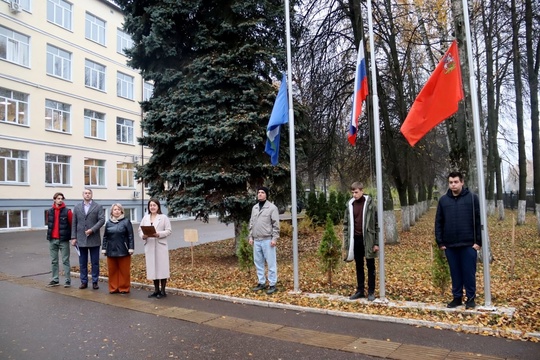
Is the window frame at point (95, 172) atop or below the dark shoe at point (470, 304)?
atop

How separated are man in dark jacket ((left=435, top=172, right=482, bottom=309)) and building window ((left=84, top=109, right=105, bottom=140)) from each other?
29.0m

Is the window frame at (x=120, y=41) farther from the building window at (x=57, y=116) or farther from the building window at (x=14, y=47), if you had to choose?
the building window at (x=14, y=47)

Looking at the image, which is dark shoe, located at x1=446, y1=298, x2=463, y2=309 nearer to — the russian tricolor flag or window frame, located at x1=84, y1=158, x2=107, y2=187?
the russian tricolor flag

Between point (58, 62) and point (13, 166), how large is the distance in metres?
7.87

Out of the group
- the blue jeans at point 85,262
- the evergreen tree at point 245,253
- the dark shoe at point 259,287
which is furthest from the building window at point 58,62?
the dark shoe at point 259,287

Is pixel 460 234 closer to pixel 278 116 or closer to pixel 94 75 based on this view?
pixel 278 116

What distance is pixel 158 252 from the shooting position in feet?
26.7

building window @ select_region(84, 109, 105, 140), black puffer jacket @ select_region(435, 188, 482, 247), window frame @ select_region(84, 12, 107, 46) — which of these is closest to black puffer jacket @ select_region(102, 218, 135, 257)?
black puffer jacket @ select_region(435, 188, 482, 247)

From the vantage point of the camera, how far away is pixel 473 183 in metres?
10.6

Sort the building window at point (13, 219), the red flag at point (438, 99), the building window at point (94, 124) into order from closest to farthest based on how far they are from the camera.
Answer: the red flag at point (438, 99) → the building window at point (13, 219) → the building window at point (94, 124)

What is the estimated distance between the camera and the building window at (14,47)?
967 inches

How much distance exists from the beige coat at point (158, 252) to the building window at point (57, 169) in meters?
22.0

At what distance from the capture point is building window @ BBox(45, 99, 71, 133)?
90.0ft

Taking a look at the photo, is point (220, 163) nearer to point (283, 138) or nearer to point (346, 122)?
point (283, 138)
